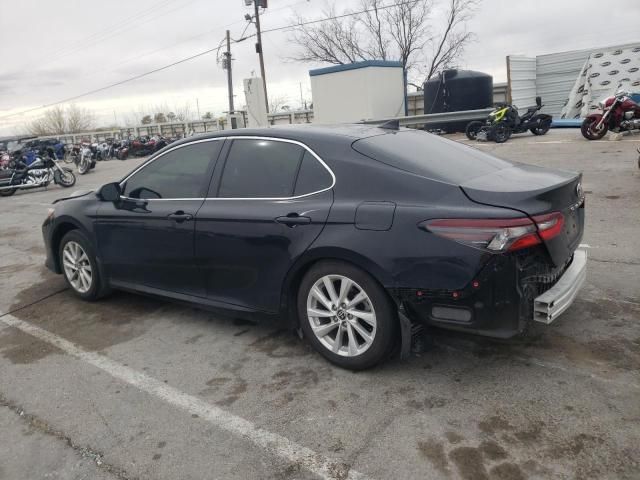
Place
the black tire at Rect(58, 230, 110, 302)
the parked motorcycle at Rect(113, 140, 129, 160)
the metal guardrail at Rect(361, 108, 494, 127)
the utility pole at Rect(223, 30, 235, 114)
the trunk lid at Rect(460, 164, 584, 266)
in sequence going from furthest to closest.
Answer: the utility pole at Rect(223, 30, 235, 114), the parked motorcycle at Rect(113, 140, 129, 160), the metal guardrail at Rect(361, 108, 494, 127), the black tire at Rect(58, 230, 110, 302), the trunk lid at Rect(460, 164, 584, 266)

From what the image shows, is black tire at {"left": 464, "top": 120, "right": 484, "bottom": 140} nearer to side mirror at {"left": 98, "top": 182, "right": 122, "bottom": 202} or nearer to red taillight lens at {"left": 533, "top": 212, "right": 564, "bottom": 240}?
side mirror at {"left": 98, "top": 182, "right": 122, "bottom": 202}

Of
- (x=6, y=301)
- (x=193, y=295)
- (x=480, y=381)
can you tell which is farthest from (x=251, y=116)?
(x=480, y=381)

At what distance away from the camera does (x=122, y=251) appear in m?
4.61

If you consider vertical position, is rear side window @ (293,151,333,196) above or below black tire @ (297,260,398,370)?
above

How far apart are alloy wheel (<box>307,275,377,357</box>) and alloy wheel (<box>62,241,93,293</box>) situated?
258 centimetres

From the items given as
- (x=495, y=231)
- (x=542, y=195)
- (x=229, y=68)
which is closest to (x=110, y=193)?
(x=495, y=231)

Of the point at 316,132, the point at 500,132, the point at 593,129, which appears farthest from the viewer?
the point at 500,132

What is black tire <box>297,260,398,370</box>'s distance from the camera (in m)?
3.13

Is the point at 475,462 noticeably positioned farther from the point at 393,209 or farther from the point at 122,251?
the point at 122,251

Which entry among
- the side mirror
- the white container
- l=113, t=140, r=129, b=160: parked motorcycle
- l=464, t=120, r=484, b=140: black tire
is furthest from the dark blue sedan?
l=113, t=140, r=129, b=160: parked motorcycle

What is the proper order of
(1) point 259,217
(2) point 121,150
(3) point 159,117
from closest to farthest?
(1) point 259,217, (2) point 121,150, (3) point 159,117

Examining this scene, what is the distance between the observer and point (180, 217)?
4.07 m

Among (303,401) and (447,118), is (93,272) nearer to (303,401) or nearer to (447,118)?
(303,401)

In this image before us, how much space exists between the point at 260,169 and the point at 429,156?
116cm
